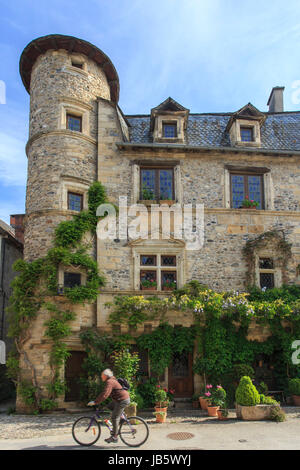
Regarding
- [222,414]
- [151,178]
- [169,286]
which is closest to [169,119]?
[151,178]

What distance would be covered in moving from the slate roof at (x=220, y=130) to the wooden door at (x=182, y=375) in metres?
8.46

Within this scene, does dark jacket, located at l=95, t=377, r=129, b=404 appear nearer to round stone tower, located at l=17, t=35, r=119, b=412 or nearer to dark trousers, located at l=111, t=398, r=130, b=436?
dark trousers, located at l=111, t=398, r=130, b=436

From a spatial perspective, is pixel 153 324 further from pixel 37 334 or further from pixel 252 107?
pixel 252 107

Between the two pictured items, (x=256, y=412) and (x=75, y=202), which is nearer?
(x=256, y=412)

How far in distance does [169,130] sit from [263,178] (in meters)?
4.42

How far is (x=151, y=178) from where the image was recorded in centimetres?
1639

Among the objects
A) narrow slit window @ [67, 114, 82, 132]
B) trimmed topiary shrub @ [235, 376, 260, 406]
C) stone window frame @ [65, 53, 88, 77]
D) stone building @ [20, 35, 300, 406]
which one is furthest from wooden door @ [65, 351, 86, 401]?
stone window frame @ [65, 53, 88, 77]

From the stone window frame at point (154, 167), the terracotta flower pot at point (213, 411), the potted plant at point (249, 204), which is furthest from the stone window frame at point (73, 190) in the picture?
the terracotta flower pot at point (213, 411)

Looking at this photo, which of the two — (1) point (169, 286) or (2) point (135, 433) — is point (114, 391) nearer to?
(2) point (135, 433)

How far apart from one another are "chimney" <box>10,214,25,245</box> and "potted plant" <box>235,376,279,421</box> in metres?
14.5

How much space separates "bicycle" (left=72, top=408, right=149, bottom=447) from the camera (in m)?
7.84

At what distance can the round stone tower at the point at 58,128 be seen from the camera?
1494 cm

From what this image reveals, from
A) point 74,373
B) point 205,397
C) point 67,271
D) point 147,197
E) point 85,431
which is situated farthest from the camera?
point 147,197
